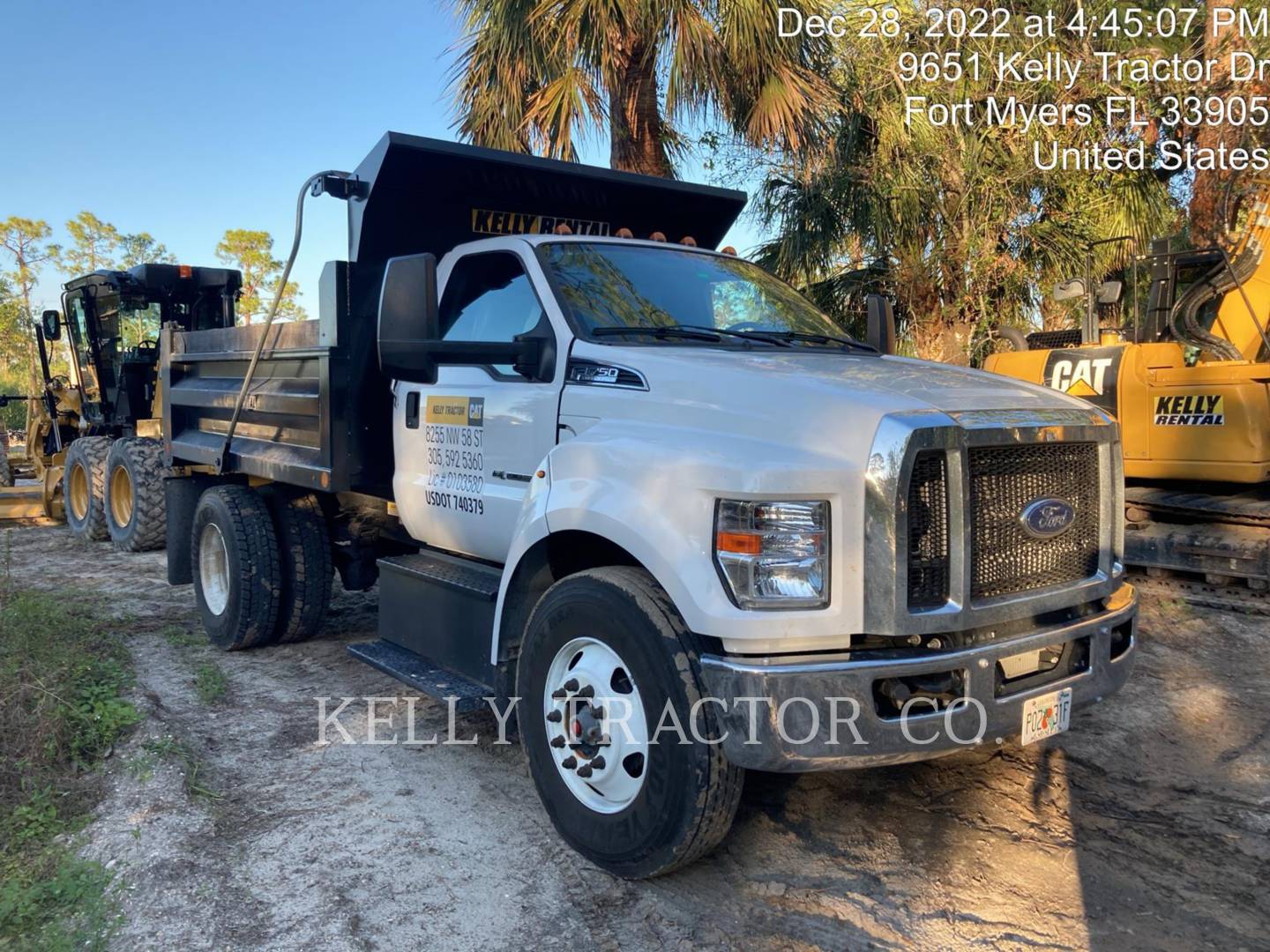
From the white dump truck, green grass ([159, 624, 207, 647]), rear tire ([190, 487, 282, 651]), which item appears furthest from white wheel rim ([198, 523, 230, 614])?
the white dump truck

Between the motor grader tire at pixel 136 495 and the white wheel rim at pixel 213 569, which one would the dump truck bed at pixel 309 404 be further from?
the motor grader tire at pixel 136 495

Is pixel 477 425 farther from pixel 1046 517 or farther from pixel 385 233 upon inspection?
pixel 1046 517

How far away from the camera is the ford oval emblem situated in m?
3.32

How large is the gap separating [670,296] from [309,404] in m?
2.25

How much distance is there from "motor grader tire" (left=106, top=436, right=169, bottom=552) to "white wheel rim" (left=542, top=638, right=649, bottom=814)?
7.78 metres

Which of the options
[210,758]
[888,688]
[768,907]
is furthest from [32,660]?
[888,688]

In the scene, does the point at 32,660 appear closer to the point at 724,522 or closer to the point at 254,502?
the point at 254,502

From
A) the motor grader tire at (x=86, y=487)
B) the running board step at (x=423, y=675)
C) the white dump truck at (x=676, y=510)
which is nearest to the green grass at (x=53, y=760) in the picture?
the running board step at (x=423, y=675)

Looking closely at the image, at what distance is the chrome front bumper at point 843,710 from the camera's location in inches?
115

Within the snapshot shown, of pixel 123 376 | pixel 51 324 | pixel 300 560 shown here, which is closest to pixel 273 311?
pixel 300 560

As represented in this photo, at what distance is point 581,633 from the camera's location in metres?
3.49

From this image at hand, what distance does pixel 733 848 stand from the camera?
371 centimetres

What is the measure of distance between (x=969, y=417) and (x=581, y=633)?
148cm

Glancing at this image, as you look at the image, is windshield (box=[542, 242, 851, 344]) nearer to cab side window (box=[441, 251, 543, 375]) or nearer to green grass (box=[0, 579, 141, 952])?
cab side window (box=[441, 251, 543, 375])
